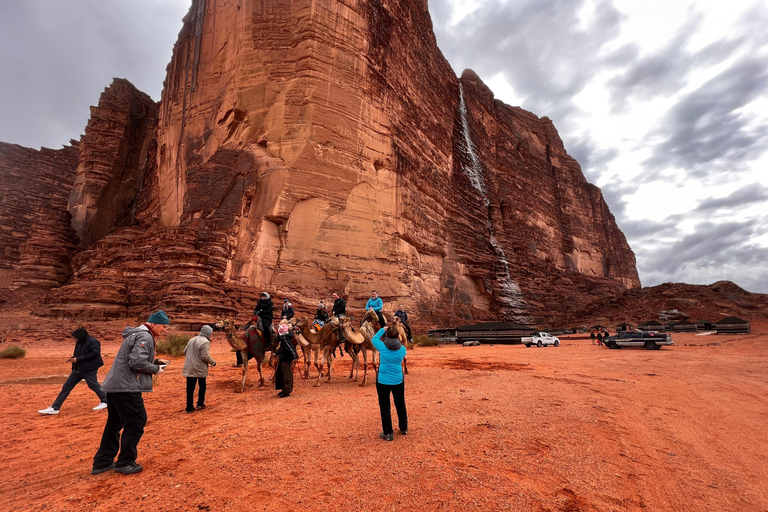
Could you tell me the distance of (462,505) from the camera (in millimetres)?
3156

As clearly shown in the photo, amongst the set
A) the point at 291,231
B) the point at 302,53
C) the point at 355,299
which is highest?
the point at 302,53

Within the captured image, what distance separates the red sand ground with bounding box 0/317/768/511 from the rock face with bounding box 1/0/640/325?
613 inches

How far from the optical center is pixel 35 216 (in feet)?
133

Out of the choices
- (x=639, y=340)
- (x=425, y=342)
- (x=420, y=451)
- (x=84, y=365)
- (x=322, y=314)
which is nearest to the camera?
(x=420, y=451)

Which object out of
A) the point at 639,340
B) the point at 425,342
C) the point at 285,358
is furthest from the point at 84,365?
the point at 639,340

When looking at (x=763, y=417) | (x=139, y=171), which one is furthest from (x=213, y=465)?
(x=139, y=171)

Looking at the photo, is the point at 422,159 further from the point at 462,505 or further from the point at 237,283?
the point at 462,505

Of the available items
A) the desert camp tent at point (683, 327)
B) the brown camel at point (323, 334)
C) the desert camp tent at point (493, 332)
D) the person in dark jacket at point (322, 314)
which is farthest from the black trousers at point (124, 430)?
the desert camp tent at point (683, 327)

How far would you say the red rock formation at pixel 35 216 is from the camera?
101 feet

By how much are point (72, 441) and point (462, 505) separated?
18.7 feet

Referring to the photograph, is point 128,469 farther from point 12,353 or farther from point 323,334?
point 12,353

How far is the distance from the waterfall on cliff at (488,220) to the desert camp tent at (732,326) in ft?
60.2

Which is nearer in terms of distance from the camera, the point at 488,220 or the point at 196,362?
the point at 196,362

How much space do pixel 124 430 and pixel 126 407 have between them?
236 mm
